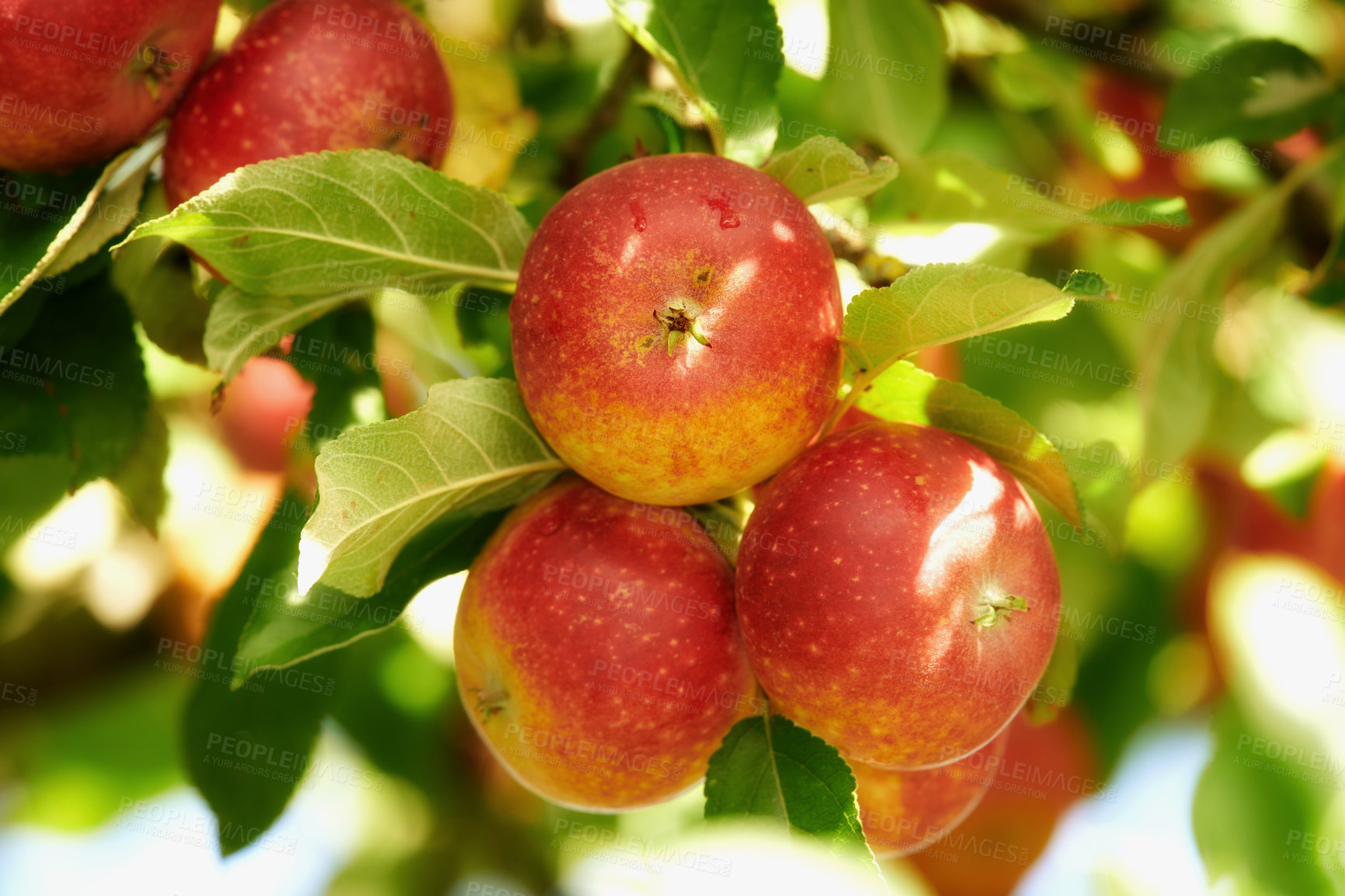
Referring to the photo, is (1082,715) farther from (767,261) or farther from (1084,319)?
(767,261)

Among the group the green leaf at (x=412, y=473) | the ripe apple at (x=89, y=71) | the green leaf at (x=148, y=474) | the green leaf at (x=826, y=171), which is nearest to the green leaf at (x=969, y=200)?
the green leaf at (x=826, y=171)

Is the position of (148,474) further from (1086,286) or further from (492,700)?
(1086,286)

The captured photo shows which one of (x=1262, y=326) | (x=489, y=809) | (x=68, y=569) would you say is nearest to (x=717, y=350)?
(x=1262, y=326)

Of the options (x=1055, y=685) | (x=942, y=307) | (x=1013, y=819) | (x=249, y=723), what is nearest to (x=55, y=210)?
(x=249, y=723)

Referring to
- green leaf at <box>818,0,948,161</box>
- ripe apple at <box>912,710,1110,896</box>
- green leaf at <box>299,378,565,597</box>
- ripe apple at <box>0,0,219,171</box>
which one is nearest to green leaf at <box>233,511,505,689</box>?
green leaf at <box>299,378,565,597</box>

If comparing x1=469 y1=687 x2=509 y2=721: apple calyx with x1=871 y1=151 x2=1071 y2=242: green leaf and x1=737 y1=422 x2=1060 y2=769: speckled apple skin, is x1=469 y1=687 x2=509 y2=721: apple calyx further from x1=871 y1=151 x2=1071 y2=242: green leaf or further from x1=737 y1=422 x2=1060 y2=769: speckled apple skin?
x1=871 y1=151 x2=1071 y2=242: green leaf

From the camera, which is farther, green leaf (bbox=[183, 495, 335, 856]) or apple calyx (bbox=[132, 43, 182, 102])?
green leaf (bbox=[183, 495, 335, 856])

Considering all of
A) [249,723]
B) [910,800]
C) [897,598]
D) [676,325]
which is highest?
[676,325]

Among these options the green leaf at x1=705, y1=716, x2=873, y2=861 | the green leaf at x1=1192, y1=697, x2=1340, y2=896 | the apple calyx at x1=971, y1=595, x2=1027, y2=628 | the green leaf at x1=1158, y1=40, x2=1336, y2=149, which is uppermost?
the green leaf at x1=1158, y1=40, x2=1336, y2=149
